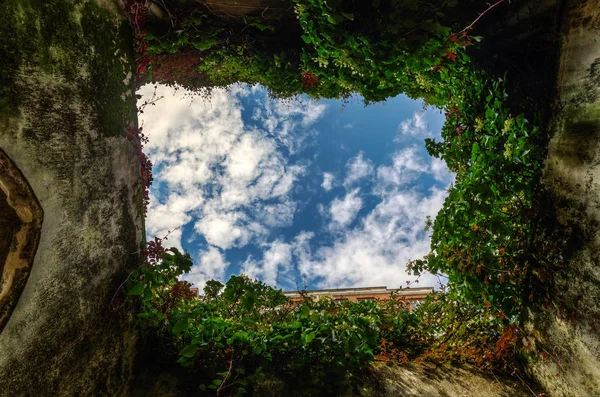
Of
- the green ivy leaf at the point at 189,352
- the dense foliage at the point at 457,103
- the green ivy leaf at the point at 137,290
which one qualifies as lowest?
the green ivy leaf at the point at 189,352

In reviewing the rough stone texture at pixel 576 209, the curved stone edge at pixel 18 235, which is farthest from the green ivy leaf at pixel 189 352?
the rough stone texture at pixel 576 209

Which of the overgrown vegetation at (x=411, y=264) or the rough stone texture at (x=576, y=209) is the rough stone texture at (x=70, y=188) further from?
the rough stone texture at (x=576, y=209)

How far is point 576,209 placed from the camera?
3.09m

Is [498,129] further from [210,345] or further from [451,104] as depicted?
[210,345]

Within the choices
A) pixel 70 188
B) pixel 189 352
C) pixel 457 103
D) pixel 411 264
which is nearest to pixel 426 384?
pixel 411 264

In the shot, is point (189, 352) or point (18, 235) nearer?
point (18, 235)

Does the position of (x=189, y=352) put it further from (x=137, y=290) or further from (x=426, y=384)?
(x=426, y=384)

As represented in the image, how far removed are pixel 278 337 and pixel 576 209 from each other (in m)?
3.29

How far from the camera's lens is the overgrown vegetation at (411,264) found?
3131mm

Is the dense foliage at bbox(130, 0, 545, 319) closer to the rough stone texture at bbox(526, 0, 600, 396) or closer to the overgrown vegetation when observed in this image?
the overgrown vegetation

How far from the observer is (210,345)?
10.3 feet

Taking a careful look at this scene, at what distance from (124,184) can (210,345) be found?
6.17 ft

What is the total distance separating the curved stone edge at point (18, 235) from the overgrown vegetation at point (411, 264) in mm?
814

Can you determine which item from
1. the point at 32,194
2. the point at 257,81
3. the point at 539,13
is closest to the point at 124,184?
the point at 32,194
